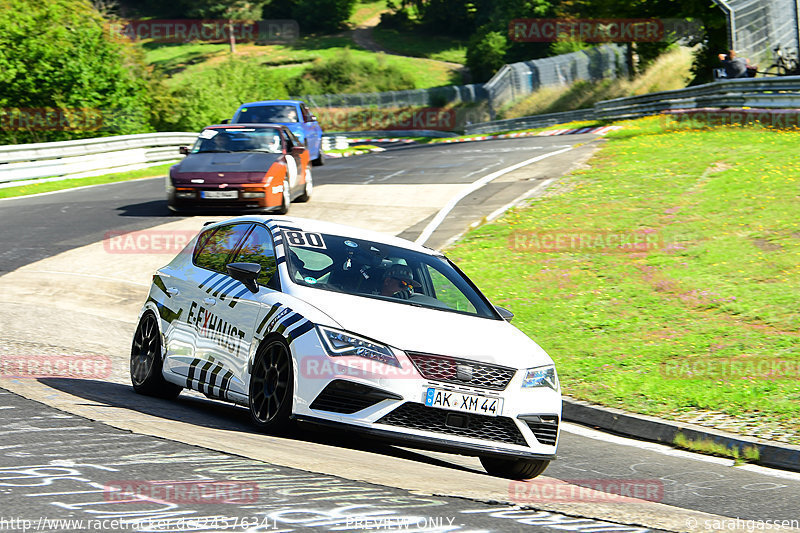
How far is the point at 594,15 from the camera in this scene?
54.7 meters

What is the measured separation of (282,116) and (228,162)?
8.59 meters

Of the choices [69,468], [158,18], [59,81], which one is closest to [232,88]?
[59,81]

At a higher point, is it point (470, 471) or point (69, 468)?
point (69, 468)

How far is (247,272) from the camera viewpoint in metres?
7.65

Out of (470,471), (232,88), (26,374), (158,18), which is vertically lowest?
(470,471)

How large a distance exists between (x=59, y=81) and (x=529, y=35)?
6315cm

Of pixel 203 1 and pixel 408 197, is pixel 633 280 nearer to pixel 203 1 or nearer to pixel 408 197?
pixel 408 197

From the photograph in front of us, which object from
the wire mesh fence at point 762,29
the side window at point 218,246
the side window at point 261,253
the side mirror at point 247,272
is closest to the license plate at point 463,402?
the side window at point 261,253

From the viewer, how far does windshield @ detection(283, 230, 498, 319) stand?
25.2 ft

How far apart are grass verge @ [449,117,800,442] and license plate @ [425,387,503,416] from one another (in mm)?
3008

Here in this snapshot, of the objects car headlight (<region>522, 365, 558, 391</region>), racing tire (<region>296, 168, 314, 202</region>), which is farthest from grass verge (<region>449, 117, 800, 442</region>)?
racing tire (<region>296, 168, 314, 202</region>)

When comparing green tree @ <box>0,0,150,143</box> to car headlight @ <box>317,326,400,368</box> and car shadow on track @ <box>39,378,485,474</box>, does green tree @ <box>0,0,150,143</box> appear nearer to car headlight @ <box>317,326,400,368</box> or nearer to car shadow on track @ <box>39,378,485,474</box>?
car shadow on track @ <box>39,378,485,474</box>

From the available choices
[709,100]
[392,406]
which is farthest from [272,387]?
[709,100]

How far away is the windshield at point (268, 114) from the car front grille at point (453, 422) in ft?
67.7
